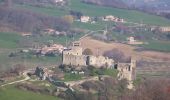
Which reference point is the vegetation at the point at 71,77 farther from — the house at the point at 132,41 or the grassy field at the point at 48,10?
the grassy field at the point at 48,10

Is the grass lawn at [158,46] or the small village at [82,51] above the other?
the small village at [82,51]

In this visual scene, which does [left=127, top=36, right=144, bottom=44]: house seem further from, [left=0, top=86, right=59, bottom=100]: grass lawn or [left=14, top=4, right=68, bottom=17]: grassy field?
[left=0, top=86, right=59, bottom=100]: grass lawn

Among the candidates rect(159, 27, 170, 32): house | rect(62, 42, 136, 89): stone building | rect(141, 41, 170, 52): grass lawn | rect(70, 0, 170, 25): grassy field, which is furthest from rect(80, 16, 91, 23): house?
rect(62, 42, 136, 89): stone building

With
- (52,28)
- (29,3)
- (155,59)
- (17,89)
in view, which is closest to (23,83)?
(17,89)

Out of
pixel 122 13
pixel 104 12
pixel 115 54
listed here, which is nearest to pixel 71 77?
pixel 115 54

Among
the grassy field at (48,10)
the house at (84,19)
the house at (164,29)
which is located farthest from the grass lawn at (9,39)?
the house at (164,29)

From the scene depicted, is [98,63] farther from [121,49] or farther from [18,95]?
[121,49]
